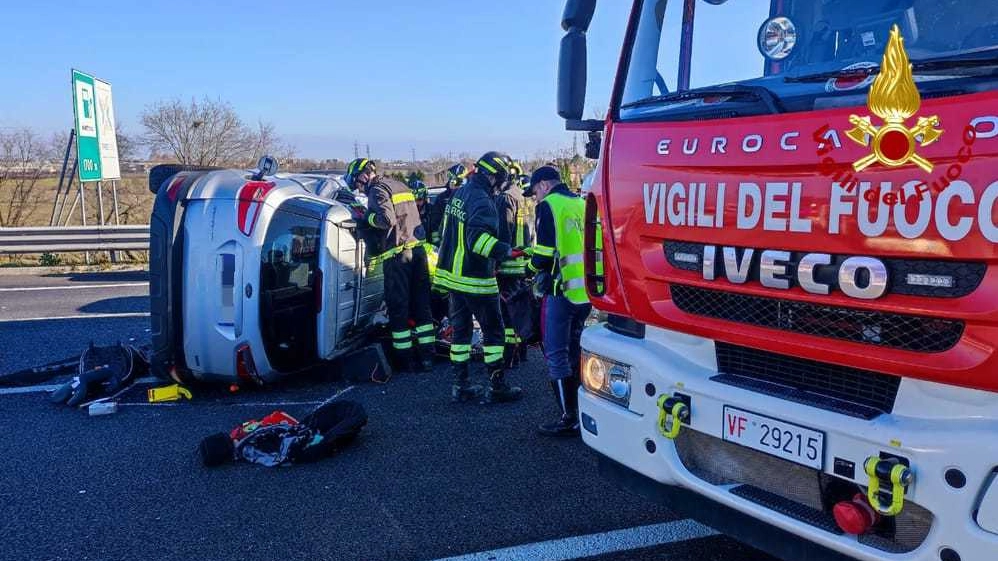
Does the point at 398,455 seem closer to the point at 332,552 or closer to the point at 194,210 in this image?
the point at 332,552

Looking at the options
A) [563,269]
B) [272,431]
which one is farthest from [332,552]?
[563,269]

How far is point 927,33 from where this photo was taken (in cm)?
253

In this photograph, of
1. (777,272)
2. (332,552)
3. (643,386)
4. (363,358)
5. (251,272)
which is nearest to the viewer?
(777,272)

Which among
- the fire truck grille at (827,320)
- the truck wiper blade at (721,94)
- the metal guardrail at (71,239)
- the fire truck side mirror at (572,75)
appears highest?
the fire truck side mirror at (572,75)

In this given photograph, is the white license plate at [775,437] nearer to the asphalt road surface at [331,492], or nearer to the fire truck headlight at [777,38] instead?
the asphalt road surface at [331,492]

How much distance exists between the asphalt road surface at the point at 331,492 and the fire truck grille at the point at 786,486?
31.3 inches

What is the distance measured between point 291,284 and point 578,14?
3381mm

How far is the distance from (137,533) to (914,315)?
139 inches

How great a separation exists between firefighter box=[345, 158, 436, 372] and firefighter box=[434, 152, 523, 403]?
934 millimetres

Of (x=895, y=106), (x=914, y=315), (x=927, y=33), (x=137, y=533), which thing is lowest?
(x=137, y=533)

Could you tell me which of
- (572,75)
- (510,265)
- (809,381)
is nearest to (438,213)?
(510,265)

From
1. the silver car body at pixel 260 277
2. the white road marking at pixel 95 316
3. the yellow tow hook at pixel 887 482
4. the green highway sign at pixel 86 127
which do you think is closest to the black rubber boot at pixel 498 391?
the silver car body at pixel 260 277

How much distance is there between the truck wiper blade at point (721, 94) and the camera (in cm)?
258

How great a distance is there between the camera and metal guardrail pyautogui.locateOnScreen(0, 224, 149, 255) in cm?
1309
